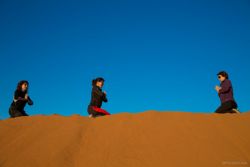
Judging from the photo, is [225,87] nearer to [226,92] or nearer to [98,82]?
[226,92]

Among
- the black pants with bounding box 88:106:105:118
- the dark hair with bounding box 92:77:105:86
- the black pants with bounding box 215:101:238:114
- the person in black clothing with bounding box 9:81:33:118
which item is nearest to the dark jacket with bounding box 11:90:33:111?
the person in black clothing with bounding box 9:81:33:118

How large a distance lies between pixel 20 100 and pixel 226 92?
5.81 meters

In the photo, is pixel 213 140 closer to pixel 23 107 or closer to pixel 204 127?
pixel 204 127

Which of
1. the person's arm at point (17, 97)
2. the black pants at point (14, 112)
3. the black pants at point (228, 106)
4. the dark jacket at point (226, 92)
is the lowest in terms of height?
the black pants at point (14, 112)

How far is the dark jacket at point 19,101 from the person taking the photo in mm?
9297

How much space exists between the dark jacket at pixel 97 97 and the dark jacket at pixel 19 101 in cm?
183

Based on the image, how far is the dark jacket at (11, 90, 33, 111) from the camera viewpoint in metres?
9.30

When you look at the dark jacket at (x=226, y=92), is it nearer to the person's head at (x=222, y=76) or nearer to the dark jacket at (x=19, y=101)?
the person's head at (x=222, y=76)

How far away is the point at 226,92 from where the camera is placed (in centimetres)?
860

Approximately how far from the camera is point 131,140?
5883mm

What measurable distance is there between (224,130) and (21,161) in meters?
3.73

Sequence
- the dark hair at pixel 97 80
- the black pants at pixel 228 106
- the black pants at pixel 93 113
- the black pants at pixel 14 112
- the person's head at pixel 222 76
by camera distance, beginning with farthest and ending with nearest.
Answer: the dark hair at pixel 97 80 → the black pants at pixel 14 112 → the black pants at pixel 93 113 → the person's head at pixel 222 76 → the black pants at pixel 228 106

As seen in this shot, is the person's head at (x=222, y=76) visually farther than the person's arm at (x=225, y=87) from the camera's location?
Yes

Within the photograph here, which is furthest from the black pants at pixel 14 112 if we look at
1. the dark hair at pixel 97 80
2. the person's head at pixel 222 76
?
the person's head at pixel 222 76
